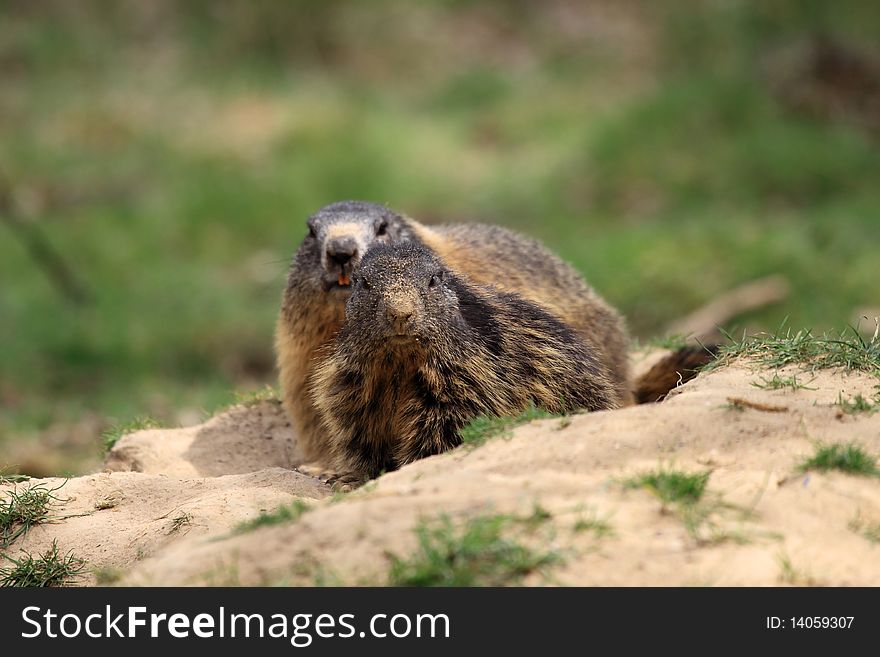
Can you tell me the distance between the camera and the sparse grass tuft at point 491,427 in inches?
178

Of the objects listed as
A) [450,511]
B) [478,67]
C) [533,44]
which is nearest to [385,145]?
[478,67]

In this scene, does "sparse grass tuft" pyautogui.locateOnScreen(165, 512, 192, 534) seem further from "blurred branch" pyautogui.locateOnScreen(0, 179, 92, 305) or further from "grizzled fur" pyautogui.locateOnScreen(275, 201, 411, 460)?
"blurred branch" pyautogui.locateOnScreen(0, 179, 92, 305)

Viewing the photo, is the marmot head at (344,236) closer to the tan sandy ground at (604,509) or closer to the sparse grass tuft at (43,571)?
the tan sandy ground at (604,509)

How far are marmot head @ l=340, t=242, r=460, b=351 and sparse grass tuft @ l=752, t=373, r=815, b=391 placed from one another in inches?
53.8

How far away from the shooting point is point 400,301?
4895 millimetres

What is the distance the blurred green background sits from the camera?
10906 millimetres

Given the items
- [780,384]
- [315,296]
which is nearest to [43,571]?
[315,296]

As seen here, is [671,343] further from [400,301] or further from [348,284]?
[400,301]

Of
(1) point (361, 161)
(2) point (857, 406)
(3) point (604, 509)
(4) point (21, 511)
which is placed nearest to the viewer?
(3) point (604, 509)

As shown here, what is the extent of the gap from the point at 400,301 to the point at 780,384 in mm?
1645

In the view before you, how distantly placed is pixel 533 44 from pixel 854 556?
16646 mm

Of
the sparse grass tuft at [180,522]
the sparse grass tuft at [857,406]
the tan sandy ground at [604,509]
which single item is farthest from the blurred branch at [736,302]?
the sparse grass tuft at [180,522]

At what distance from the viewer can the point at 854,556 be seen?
3.61m

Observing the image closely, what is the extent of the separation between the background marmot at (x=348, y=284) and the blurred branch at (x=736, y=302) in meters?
3.26
